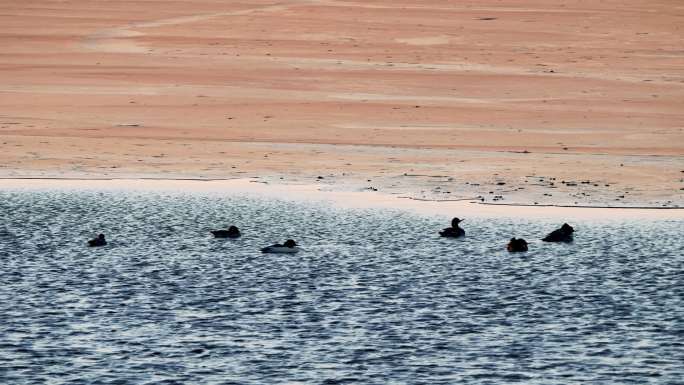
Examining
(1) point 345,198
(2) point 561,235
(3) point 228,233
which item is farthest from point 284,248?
(1) point 345,198

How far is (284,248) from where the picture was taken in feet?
99.1

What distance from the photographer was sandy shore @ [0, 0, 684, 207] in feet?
149

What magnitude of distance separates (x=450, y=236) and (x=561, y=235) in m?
2.56

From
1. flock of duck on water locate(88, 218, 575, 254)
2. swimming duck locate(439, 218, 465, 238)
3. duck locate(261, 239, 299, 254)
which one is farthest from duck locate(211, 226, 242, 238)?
swimming duck locate(439, 218, 465, 238)

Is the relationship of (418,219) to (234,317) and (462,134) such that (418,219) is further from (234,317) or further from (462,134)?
(462,134)

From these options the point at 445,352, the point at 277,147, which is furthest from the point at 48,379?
the point at 277,147

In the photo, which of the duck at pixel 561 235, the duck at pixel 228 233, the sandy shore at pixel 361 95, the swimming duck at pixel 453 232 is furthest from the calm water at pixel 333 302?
the sandy shore at pixel 361 95

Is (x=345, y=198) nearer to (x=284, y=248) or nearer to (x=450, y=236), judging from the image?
(x=450, y=236)

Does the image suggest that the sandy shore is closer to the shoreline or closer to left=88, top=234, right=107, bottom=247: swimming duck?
the shoreline

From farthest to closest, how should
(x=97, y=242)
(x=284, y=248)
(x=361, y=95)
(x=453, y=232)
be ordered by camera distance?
1. (x=361, y=95)
2. (x=453, y=232)
3. (x=97, y=242)
4. (x=284, y=248)

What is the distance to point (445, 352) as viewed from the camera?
817 inches

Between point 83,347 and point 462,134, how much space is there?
34090mm

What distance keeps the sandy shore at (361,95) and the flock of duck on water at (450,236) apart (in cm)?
744

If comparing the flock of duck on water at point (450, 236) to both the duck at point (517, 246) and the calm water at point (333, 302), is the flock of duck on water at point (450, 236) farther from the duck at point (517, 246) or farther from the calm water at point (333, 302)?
the calm water at point (333, 302)
